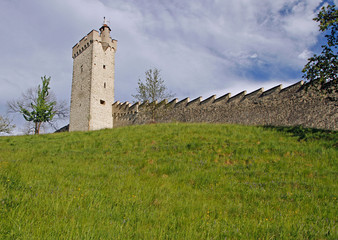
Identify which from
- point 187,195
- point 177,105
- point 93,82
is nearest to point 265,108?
point 177,105

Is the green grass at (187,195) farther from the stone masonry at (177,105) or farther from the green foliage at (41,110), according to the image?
the green foliage at (41,110)

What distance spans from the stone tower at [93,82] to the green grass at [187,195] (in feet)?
72.4

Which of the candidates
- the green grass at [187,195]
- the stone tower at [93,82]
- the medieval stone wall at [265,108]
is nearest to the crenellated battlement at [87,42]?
the stone tower at [93,82]

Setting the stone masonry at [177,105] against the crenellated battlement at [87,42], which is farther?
A: the crenellated battlement at [87,42]

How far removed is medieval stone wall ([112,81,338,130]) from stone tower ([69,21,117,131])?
7.80 metres

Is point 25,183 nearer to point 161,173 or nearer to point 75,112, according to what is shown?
point 161,173

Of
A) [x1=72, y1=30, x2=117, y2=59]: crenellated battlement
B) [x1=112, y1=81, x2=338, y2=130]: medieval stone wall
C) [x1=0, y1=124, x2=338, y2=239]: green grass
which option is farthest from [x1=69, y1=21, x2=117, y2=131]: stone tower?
[x1=0, y1=124, x2=338, y2=239]: green grass

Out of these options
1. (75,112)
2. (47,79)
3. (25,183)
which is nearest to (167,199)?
(25,183)

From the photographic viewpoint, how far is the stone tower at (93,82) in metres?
30.9

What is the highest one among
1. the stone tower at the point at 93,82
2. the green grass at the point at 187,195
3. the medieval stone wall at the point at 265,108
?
the stone tower at the point at 93,82

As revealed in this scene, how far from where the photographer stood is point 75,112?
32.8 metres

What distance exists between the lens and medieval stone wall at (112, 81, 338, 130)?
50.5 feet

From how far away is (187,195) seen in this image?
4.87 metres

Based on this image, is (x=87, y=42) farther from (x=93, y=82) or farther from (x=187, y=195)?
(x=187, y=195)
